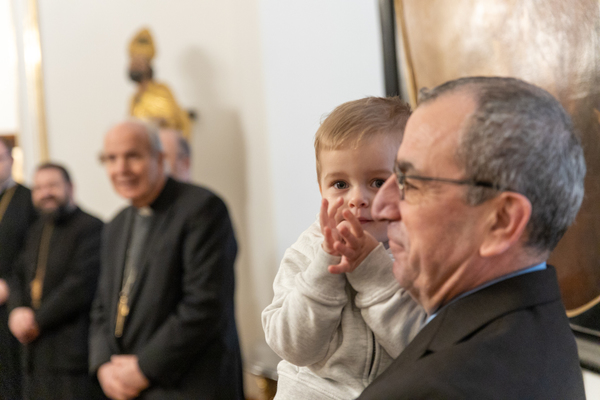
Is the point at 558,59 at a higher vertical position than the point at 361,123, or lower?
higher

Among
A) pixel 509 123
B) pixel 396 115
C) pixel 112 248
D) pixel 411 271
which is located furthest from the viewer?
pixel 112 248

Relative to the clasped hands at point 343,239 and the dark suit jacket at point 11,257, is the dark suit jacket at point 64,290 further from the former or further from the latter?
the clasped hands at point 343,239

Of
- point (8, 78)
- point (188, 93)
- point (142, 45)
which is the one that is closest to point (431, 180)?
point (142, 45)

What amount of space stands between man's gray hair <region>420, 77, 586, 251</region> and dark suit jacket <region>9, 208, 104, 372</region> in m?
3.38

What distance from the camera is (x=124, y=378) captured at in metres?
2.73

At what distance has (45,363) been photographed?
12.2ft

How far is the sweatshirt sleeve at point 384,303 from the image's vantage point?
3.69ft

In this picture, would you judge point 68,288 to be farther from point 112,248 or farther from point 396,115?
point 396,115

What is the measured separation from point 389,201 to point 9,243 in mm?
3943

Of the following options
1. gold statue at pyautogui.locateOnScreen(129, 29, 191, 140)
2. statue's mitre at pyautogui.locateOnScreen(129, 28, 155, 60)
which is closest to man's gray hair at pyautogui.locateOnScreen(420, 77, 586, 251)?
gold statue at pyautogui.locateOnScreen(129, 29, 191, 140)

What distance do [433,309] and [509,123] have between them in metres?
0.39

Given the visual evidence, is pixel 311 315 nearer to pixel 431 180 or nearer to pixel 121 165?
pixel 431 180

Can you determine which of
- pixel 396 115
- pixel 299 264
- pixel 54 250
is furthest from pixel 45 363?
pixel 396 115

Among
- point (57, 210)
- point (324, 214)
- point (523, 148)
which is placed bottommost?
point (57, 210)
